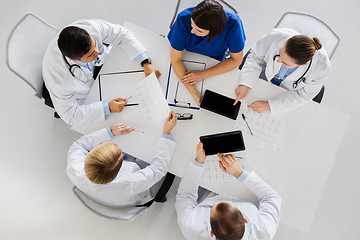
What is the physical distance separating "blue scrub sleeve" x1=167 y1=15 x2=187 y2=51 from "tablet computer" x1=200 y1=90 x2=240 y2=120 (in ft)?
0.94

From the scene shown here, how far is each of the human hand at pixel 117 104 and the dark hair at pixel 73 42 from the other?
0.31 meters

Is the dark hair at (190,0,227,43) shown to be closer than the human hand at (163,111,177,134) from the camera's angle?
Yes

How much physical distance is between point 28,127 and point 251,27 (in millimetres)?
2022

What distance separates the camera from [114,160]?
1267 mm

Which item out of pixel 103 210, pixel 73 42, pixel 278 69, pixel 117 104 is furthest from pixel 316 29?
pixel 103 210

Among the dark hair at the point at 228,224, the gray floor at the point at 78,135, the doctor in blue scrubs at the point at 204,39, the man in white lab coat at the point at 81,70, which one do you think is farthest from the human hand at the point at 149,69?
the gray floor at the point at 78,135

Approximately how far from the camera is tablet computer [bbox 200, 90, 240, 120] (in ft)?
4.80

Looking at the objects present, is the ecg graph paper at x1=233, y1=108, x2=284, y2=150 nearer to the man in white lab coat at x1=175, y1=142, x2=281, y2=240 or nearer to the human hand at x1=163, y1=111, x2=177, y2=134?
the man in white lab coat at x1=175, y1=142, x2=281, y2=240

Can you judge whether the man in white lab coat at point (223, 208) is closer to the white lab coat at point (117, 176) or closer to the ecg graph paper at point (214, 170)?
the ecg graph paper at point (214, 170)

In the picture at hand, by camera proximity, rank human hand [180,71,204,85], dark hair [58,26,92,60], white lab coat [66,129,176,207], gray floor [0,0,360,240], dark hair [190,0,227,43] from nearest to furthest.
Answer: dark hair [190,0,227,43], dark hair [58,26,92,60], white lab coat [66,129,176,207], human hand [180,71,204,85], gray floor [0,0,360,240]

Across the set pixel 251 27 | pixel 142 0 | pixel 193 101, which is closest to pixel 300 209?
pixel 193 101

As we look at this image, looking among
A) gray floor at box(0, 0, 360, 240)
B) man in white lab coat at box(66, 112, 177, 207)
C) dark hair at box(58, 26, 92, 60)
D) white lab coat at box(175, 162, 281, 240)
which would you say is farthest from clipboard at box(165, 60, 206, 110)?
gray floor at box(0, 0, 360, 240)

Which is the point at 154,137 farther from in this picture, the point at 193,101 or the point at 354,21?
the point at 354,21

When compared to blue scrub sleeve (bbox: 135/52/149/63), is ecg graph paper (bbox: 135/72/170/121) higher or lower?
lower
